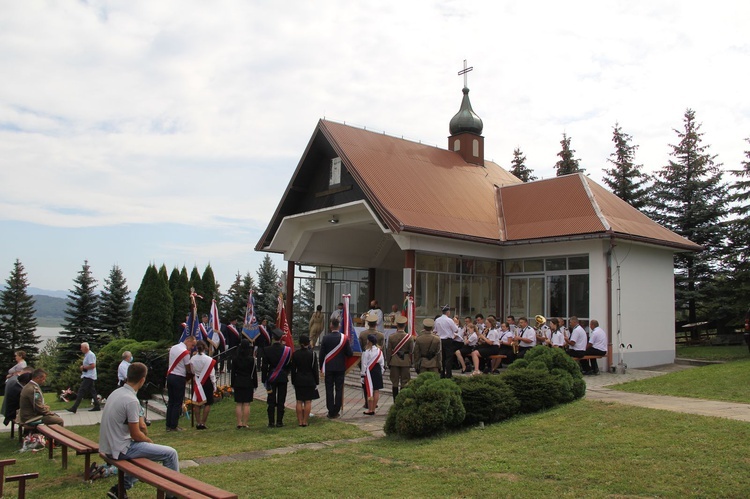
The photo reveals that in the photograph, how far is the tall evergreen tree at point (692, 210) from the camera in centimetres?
2483

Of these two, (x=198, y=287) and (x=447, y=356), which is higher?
(x=198, y=287)

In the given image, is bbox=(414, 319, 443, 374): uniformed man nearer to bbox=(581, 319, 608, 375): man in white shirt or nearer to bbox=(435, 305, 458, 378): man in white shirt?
bbox=(435, 305, 458, 378): man in white shirt

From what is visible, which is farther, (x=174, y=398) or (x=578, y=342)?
(x=578, y=342)

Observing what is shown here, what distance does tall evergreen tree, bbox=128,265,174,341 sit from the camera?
31900 mm

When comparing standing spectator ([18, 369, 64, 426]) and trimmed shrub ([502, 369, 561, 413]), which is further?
standing spectator ([18, 369, 64, 426])

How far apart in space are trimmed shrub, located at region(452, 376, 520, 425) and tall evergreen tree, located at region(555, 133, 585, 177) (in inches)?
1014

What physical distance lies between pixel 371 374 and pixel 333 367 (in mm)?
738

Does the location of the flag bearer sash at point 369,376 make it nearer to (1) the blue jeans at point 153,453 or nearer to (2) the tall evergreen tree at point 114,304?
(1) the blue jeans at point 153,453

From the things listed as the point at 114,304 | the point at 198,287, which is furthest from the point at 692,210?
the point at 114,304

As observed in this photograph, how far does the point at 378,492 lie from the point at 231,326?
11639 millimetres

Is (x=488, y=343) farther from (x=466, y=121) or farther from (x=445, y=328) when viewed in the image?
(x=466, y=121)

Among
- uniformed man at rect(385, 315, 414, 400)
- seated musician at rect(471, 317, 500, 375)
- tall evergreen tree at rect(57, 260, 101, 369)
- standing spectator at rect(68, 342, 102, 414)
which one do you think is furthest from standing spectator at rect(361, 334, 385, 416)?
tall evergreen tree at rect(57, 260, 101, 369)

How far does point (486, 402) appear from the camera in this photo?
32.8ft

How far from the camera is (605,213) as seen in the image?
60.4ft
